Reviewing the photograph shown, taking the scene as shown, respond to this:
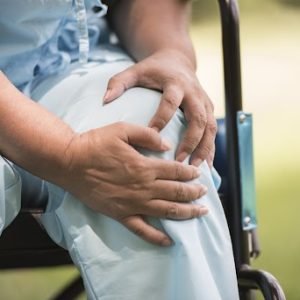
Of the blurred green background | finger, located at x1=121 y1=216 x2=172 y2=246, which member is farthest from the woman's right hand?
the blurred green background

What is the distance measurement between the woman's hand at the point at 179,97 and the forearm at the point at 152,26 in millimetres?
63

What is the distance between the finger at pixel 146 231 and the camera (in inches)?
28.0

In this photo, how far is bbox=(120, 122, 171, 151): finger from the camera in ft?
2.35

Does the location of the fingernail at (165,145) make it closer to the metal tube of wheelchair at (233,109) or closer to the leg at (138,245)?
the leg at (138,245)

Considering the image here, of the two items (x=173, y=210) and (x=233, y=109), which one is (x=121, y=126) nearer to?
(x=173, y=210)

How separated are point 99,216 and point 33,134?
3.9 inches

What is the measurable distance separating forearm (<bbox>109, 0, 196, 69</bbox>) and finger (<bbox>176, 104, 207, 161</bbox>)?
0.43 ft

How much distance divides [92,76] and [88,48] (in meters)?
0.07

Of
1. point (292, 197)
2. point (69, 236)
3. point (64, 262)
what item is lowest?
point (292, 197)

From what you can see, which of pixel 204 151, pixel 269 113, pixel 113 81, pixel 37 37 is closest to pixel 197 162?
pixel 204 151

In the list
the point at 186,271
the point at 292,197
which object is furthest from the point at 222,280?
the point at 292,197

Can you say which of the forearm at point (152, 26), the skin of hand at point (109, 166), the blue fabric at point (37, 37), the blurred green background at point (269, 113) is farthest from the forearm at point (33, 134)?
the blurred green background at point (269, 113)

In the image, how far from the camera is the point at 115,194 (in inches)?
28.6

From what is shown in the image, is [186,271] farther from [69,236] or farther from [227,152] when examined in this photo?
[227,152]
